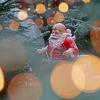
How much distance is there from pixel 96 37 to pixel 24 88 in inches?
191

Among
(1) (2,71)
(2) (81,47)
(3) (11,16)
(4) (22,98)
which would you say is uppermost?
(3) (11,16)

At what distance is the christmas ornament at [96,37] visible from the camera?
9.41m

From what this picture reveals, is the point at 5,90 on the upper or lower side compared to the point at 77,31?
upper

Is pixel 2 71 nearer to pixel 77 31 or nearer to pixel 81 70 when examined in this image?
pixel 81 70

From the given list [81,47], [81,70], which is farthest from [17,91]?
[81,47]

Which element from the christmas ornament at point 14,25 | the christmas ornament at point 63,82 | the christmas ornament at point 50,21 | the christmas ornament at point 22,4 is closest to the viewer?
the christmas ornament at point 63,82

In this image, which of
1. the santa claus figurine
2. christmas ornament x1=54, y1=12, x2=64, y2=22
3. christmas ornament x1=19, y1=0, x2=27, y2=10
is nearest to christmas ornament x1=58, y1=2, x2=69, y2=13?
christmas ornament x1=54, y1=12, x2=64, y2=22

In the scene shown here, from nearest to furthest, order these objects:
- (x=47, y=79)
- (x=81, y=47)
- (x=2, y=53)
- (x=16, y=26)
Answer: (x=47, y=79)
(x=2, y=53)
(x=16, y=26)
(x=81, y=47)

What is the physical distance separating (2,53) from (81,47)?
4122 millimetres

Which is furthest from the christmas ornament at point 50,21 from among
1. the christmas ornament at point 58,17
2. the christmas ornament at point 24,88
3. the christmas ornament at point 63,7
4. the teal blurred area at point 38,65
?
the christmas ornament at point 24,88

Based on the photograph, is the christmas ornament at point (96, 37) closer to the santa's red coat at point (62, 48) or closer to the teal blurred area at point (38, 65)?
the teal blurred area at point (38, 65)

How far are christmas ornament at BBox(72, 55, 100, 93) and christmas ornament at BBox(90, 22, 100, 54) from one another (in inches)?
153

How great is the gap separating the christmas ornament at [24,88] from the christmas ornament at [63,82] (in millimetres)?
236

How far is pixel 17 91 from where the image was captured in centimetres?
506
